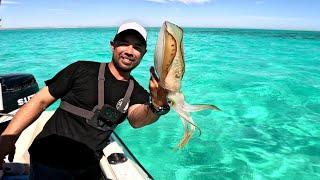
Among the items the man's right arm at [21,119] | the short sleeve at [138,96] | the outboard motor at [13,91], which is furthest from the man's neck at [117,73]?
the outboard motor at [13,91]

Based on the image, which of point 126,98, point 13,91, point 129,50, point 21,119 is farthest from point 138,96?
point 13,91

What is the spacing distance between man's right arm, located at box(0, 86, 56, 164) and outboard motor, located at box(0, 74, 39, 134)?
225 cm

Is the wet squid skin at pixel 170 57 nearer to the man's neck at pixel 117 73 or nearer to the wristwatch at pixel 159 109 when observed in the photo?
the wristwatch at pixel 159 109

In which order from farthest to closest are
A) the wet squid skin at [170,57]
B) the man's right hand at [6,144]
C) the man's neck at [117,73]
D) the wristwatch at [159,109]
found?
1. the man's neck at [117,73]
2. the man's right hand at [6,144]
3. the wristwatch at [159,109]
4. the wet squid skin at [170,57]

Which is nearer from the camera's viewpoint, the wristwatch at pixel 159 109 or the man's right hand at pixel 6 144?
the wristwatch at pixel 159 109

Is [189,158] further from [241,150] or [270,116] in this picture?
[270,116]

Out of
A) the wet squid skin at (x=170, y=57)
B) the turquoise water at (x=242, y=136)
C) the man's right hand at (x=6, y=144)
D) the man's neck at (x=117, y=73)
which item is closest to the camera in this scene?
the wet squid skin at (x=170, y=57)

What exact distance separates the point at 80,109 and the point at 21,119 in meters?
0.43

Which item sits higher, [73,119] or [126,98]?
[126,98]

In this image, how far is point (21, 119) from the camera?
2537mm

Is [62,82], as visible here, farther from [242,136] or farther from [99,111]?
[242,136]

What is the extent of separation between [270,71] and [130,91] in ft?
64.1

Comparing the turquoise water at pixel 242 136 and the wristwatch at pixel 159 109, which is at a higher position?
the wristwatch at pixel 159 109

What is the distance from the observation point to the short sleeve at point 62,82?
8.38 feet
